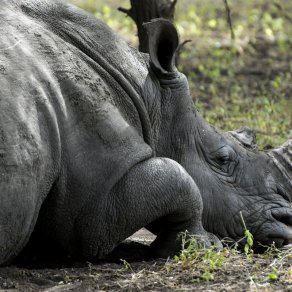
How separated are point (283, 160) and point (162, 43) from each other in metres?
1.14

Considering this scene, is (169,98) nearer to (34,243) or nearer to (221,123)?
(34,243)

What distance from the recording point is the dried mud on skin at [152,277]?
214 inches

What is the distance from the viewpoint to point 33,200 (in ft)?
18.7

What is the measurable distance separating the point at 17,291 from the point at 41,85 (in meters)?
1.19

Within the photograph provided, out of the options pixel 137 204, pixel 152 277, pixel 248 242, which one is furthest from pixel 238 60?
pixel 152 277

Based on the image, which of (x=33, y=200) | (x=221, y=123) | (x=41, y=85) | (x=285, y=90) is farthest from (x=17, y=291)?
(x=285, y=90)

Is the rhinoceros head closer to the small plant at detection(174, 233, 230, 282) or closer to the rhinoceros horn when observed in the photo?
the rhinoceros horn

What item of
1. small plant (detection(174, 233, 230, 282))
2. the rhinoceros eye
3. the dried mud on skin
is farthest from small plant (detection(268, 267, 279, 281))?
the rhinoceros eye

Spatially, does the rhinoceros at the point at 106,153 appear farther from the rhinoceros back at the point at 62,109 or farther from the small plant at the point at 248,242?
the small plant at the point at 248,242

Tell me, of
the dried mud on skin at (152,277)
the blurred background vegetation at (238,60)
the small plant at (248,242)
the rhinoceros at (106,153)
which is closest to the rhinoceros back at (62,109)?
the rhinoceros at (106,153)

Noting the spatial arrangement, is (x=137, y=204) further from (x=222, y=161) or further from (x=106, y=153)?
(x=222, y=161)

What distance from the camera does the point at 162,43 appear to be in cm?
675

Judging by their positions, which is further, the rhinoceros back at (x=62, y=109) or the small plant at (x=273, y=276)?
the rhinoceros back at (x=62, y=109)

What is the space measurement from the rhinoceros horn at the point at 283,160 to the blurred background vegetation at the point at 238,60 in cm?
214
